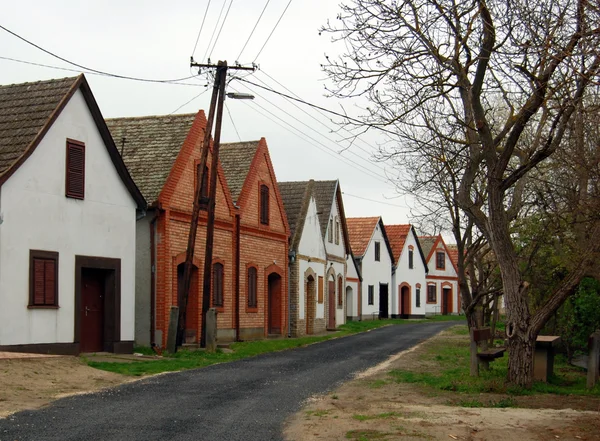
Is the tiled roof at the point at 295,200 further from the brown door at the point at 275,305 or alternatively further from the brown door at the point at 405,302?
the brown door at the point at 405,302

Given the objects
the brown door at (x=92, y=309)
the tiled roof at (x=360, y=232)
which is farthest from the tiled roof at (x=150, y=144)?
the tiled roof at (x=360, y=232)

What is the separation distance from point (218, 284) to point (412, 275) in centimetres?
3649

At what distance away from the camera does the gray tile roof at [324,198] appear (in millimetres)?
40750

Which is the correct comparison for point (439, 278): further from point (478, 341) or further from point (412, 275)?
point (478, 341)

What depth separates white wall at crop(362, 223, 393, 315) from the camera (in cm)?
5406

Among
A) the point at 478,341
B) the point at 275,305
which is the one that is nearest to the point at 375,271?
the point at 275,305

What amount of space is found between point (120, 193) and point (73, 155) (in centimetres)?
211

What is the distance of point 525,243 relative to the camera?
83.3ft

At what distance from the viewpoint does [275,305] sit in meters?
33.8

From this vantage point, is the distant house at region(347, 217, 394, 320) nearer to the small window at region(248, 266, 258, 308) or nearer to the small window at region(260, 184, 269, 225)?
the small window at region(260, 184, 269, 225)

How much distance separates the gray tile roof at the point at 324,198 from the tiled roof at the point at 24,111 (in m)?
20.7

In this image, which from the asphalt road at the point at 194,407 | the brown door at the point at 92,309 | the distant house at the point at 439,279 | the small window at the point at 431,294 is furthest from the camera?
the distant house at the point at 439,279

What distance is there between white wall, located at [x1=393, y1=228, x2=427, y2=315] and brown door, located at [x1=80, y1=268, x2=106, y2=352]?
39.3 meters

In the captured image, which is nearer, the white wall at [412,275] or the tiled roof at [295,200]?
the tiled roof at [295,200]
